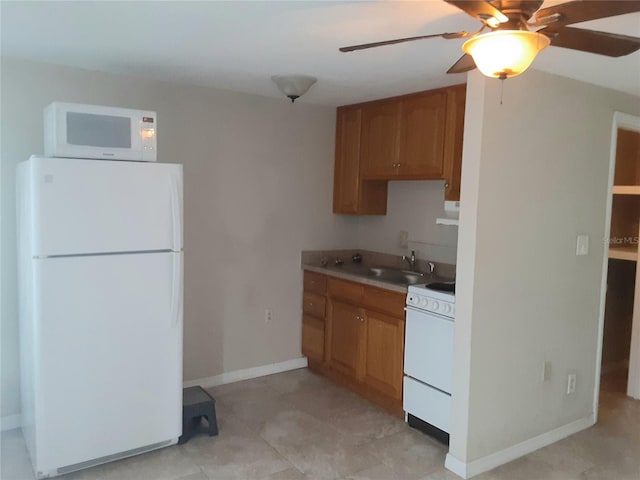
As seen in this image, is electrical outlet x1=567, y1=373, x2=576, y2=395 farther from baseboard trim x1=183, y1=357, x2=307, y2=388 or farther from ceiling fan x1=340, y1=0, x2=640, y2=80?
ceiling fan x1=340, y1=0, x2=640, y2=80

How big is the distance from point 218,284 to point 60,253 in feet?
4.82

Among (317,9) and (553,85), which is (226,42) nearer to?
(317,9)

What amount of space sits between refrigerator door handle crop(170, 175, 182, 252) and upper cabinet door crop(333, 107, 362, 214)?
179 cm

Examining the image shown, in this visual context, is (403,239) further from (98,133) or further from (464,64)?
(98,133)

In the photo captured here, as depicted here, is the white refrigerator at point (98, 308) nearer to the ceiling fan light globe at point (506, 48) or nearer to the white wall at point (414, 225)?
the ceiling fan light globe at point (506, 48)

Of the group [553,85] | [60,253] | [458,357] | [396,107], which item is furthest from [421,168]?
[60,253]

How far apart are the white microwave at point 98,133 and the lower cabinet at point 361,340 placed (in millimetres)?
1751

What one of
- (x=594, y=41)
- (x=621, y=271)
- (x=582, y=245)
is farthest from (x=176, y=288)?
(x=621, y=271)

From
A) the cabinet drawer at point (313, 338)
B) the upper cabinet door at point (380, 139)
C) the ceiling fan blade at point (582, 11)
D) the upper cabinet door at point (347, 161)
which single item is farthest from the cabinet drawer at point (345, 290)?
the ceiling fan blade at point (582, 11)

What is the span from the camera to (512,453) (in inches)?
118

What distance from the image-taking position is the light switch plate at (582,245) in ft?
10.4

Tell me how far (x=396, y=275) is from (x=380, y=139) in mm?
1095

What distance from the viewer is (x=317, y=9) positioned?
80.7 inches

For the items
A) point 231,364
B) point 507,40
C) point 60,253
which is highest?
point 507,40
